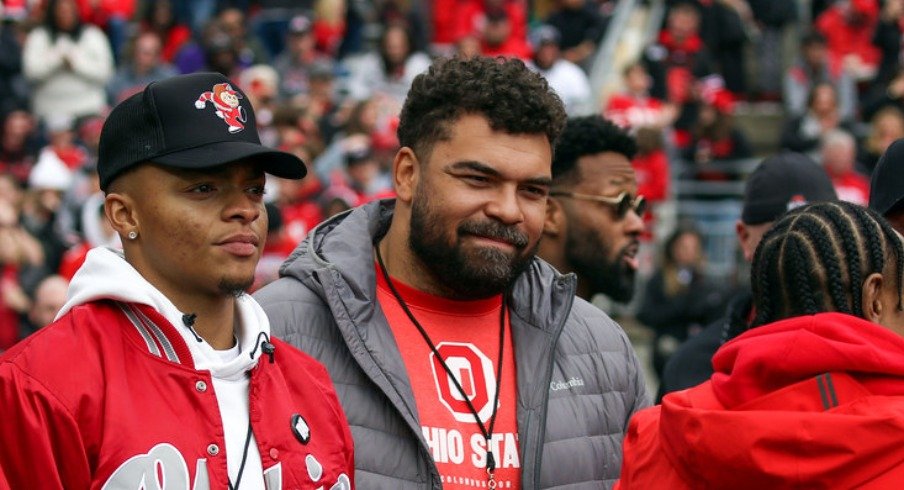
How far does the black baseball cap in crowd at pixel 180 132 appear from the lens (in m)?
3.35

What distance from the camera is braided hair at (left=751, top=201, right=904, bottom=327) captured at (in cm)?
326

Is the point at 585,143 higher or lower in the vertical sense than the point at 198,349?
higher

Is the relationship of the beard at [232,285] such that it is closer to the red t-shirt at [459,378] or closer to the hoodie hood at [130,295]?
the hoodie hood at [130,295]

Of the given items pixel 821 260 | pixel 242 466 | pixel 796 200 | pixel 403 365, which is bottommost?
pixel 242 466

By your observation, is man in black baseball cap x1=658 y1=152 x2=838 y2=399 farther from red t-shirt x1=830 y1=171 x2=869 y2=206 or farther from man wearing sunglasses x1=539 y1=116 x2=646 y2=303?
red t-shirt x1=830 y1=171 x2=869 y2=206

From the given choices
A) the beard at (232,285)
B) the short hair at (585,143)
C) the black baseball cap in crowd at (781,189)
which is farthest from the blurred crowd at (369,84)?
the beard at (232,285)

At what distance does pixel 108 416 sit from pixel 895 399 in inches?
63.0

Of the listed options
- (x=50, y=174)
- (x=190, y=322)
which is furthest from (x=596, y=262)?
(x=50, y=174)

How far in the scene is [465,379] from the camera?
4230mm

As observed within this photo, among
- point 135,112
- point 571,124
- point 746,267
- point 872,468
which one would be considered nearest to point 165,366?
point 135,112

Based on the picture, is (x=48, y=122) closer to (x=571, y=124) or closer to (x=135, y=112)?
(x=571, y=124)

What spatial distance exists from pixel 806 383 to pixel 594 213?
2.56m

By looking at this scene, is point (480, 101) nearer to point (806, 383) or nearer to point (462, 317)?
point (462, 317)

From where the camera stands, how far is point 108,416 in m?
3.11
